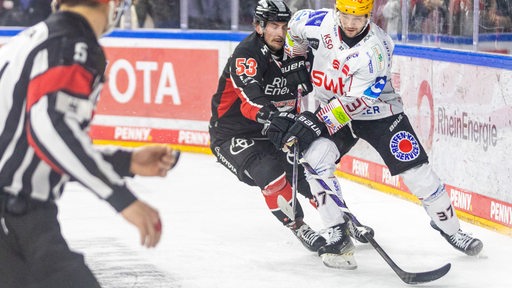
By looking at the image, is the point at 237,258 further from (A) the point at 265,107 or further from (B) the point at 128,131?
(B) the point at 128,131

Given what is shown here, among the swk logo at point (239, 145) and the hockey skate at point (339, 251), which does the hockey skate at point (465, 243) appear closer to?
the hockey skate at point (339, 251)

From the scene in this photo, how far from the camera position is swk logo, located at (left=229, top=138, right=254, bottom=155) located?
5.53 metres

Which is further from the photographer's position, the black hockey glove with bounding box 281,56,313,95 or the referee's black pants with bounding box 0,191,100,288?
the black hockey glove with bounding box 281,56,313,95

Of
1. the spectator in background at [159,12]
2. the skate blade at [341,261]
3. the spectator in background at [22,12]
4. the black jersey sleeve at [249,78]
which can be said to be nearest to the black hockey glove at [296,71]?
the black jersey sleeve at [249,78]

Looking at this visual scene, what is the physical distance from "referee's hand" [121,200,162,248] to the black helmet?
10.0 ft

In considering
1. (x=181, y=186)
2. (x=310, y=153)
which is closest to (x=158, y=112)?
(x=181, y=186)

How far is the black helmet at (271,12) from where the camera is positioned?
5.34 meters

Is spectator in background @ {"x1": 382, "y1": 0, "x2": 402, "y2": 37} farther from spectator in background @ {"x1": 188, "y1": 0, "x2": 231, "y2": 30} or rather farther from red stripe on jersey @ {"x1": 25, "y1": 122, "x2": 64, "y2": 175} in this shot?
red stripe on jersey @ {"x1": 25, "y1": 122, "x2": 64, "y2": 175}

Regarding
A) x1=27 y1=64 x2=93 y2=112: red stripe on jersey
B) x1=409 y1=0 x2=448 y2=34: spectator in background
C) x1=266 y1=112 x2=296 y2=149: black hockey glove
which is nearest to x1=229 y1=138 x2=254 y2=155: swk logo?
x1=266 y1=112 x2=296 y2=149: black hockey glove

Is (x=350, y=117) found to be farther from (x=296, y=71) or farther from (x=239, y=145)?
(x=239, y=145)

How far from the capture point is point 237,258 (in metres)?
5.39

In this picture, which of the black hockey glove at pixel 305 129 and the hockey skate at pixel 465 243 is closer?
the black hockey glove at pixel 305 129

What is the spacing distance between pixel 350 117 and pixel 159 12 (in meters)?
4.30

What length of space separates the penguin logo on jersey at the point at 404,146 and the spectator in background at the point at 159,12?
4.06 meters
